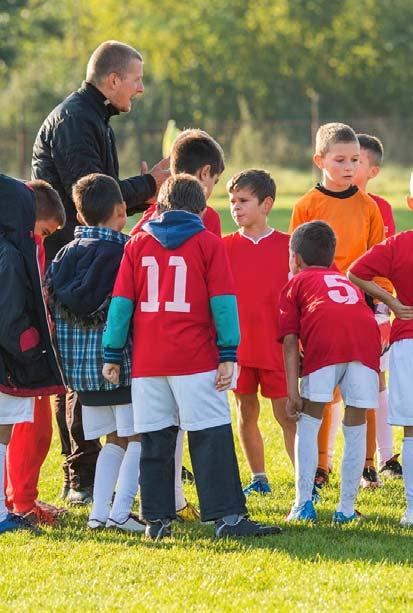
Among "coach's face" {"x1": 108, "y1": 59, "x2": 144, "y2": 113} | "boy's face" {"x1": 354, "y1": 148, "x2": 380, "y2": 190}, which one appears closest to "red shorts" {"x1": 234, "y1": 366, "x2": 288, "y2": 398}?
"boy's face" {"x1": 354, "y1": 148, "x2": 380, "y2": 190}

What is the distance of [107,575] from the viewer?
485cm

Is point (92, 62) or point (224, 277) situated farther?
point (92, 62)

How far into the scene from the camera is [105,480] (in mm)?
5754

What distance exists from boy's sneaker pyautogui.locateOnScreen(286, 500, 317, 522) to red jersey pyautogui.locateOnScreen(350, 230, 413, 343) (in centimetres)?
90

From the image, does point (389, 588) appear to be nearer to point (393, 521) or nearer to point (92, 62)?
point (393, 521)

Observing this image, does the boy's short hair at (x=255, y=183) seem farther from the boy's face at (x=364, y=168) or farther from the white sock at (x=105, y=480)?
the white sock at (x=105, y=480)

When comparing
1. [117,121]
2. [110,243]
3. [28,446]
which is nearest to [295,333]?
[110,243]

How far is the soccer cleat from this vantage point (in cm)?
600

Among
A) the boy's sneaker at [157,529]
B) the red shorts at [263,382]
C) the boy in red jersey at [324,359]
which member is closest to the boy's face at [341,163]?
the boy in red jersey at [324,359]

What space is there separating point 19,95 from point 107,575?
48.2m

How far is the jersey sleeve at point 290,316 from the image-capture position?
5.79 meters

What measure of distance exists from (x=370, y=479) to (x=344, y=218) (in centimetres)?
147

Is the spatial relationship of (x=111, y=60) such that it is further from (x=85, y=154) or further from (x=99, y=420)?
(x=99, y=420)

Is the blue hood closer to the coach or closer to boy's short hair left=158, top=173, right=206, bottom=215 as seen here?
boy's short hair left=158, top=173, right=206, bottom=215
